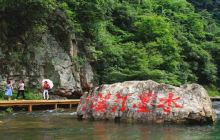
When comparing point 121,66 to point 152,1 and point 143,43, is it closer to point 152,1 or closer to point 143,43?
point 143,43

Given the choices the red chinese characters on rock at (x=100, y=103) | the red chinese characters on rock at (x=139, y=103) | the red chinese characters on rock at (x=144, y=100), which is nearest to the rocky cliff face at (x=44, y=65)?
the red chinese characters on rock at (x=139, y=103)

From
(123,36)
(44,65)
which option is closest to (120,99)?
(44,65)

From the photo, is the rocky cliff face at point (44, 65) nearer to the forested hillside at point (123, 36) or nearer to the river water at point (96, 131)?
the forested hillside at point (123, 36)

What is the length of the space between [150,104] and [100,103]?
2416 millimetres

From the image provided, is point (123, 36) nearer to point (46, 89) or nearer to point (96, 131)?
point (46, 89)

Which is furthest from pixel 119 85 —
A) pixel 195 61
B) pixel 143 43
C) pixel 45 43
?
pixel 195 61

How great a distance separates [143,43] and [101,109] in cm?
1999

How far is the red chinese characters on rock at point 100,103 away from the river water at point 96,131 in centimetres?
96

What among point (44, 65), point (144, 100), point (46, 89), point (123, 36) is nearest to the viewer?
point (144, 100)

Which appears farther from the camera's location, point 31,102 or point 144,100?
point 31,102

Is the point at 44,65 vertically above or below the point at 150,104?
above

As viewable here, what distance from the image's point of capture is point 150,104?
18766 mm

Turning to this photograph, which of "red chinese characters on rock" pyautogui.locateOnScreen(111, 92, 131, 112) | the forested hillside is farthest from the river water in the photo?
the forested hillside

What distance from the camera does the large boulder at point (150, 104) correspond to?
18344 mm
